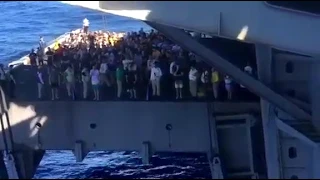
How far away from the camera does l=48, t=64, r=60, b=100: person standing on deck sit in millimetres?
20141

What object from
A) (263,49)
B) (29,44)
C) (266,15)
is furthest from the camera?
(29,44)

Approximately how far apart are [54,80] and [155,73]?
2760 mm

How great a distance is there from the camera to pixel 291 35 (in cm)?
1495

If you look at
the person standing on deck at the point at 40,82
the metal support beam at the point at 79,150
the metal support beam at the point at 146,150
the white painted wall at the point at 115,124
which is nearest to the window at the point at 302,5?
the white painted wall at the point at 115,124

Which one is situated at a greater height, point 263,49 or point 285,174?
point 263,49

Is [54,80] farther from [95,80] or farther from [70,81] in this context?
[95,80]

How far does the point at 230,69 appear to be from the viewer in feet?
54.4

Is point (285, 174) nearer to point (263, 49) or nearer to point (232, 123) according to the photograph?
point (232, 123)

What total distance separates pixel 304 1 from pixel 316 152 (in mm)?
3407

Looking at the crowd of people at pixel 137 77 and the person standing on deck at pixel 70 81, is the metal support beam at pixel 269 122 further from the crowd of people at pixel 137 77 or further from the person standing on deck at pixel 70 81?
the person standing on deck at pixel 70 81

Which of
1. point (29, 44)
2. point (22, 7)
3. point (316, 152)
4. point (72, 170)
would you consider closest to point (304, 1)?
point (316, 152)

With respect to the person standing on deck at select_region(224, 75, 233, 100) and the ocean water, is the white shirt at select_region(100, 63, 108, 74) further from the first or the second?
the ocean water

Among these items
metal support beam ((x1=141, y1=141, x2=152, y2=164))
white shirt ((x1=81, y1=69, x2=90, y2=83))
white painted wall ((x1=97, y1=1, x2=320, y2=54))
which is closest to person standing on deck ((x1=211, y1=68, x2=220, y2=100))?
metal support beam ((x1=141, y1=141, x2=152, y2=164))

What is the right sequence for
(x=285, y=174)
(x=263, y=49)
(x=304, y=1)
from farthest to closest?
1. (x=285, y=174)
2. (x=263, y=49)
3. (x=304, y=1)
